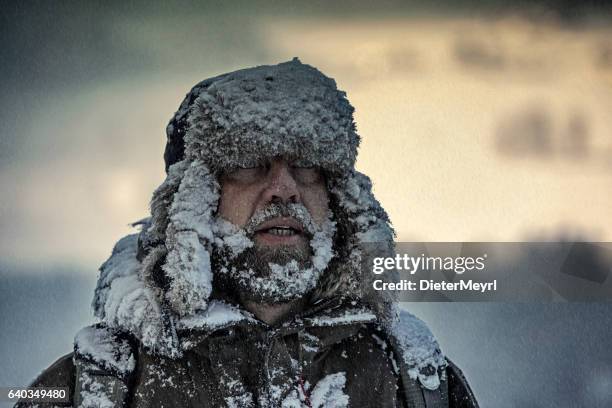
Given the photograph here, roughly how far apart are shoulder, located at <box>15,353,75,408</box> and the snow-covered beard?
0.31 meters

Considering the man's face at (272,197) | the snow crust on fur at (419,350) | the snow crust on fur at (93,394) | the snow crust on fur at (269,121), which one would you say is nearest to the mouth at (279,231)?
the man's face at (272,197)

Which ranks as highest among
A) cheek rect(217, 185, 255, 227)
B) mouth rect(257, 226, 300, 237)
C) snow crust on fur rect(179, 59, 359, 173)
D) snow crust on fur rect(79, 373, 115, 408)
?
snow crust on fur rect(179, 59, 359, 173)

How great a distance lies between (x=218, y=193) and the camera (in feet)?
5.15

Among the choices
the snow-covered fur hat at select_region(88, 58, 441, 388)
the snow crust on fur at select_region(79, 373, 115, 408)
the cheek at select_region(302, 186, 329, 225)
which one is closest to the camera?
the snow crust on fur at select_region(79, 373, 115, 408)

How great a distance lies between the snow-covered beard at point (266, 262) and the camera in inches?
59.0

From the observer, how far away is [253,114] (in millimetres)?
1521

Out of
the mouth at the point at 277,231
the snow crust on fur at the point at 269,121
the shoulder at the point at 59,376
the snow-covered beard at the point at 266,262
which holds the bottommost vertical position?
the shoulder at the point at 59,376

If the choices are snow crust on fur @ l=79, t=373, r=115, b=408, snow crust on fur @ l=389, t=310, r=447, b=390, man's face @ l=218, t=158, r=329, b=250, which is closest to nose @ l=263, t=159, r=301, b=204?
man's face @ l=218, t=158, r=329, b=250

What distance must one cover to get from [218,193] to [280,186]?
14 centimetres

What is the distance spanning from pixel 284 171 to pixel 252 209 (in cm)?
9

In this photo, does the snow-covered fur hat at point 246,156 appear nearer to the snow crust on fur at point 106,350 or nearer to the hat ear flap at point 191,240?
the hat ear flap at point 191,240

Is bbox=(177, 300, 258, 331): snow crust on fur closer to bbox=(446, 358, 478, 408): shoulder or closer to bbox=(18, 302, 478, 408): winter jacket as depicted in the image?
bbox=(18, 302, 478, 408): winter jacket

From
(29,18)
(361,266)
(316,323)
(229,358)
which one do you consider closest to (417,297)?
(361,266)

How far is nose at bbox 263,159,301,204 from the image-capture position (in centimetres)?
150
